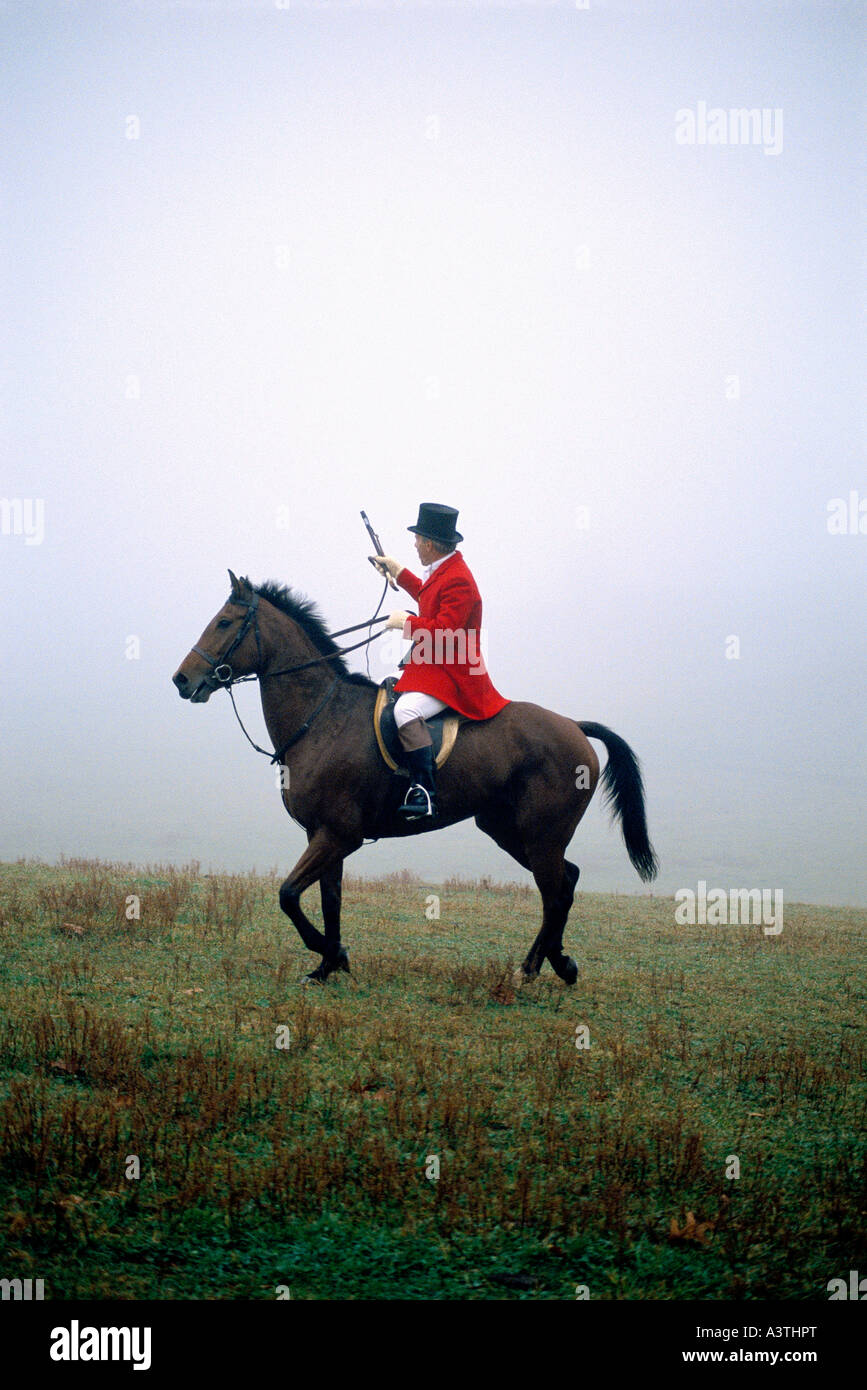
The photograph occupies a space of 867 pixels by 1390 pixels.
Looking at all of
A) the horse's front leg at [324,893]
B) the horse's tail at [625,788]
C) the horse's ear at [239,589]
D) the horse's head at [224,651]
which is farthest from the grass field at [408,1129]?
the horse's ear at [239,589]

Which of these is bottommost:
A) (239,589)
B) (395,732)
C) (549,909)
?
(549,909)

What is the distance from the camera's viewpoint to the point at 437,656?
8.91 metres

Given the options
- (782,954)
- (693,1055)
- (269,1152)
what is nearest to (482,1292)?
(269,1152)

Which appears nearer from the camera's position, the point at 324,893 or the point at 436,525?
the point at 324,893

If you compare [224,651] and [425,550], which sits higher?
[425,550]

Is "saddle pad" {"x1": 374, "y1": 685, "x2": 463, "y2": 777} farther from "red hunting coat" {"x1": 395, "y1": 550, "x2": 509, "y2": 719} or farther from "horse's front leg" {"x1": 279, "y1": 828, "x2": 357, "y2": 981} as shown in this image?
"horse's front leg" {"x1": 279, "y1": 828, "x2": 357, "y2": 981}

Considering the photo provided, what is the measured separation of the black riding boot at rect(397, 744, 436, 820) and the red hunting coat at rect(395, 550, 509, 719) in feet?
1.94

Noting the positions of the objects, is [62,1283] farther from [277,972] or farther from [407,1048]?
[277,972]

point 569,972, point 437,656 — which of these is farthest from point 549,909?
point 437,656

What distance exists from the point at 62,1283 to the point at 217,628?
5.63 meters

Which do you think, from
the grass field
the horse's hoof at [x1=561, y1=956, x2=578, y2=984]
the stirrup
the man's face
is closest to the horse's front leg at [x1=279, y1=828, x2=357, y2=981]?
the grass field

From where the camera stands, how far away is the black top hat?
923 centimetres

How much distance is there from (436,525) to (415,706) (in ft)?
5.91

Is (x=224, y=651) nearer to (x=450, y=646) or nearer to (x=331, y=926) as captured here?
(x=450, y=646)
